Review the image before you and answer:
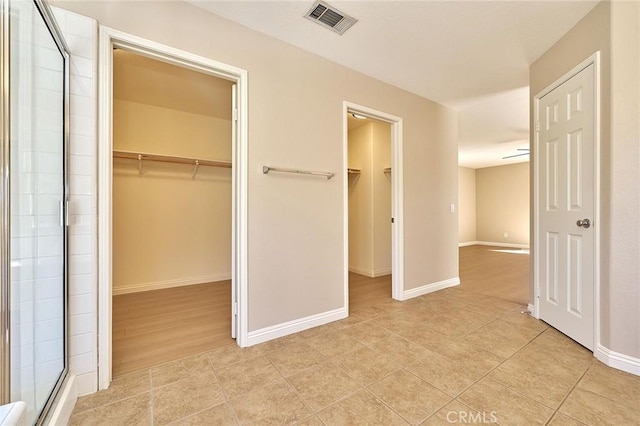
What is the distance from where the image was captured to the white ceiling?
187cm

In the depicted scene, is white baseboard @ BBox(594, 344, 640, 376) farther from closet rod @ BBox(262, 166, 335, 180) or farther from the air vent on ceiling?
the air vent on ceiling

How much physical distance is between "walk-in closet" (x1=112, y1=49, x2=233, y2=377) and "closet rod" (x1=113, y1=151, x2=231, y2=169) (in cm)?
1

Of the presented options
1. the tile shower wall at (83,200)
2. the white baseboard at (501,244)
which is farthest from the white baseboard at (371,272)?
the white baseboard at (501,244)

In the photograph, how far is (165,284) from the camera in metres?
3.60

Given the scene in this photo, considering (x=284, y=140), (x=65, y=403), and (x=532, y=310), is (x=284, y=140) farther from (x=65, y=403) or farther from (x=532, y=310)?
(x=532, y=310)

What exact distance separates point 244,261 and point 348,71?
6.60ft

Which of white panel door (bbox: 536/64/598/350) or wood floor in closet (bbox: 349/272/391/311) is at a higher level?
white panel door (bbox: 536/64/598/350)

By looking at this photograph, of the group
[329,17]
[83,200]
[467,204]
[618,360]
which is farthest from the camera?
[467,204]

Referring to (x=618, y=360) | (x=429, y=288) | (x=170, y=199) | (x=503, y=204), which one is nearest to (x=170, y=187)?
(x=170, y=199)

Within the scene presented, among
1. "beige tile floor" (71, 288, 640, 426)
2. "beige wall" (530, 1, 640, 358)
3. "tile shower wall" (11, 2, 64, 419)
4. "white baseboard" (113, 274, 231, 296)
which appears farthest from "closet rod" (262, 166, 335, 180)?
"white baseboard" (113, 274, 231, 296)

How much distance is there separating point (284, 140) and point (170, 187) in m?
2.29

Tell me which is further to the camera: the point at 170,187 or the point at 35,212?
the point at 170,187

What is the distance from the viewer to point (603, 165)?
1.81m

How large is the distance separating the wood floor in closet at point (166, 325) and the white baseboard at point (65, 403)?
27 cm
